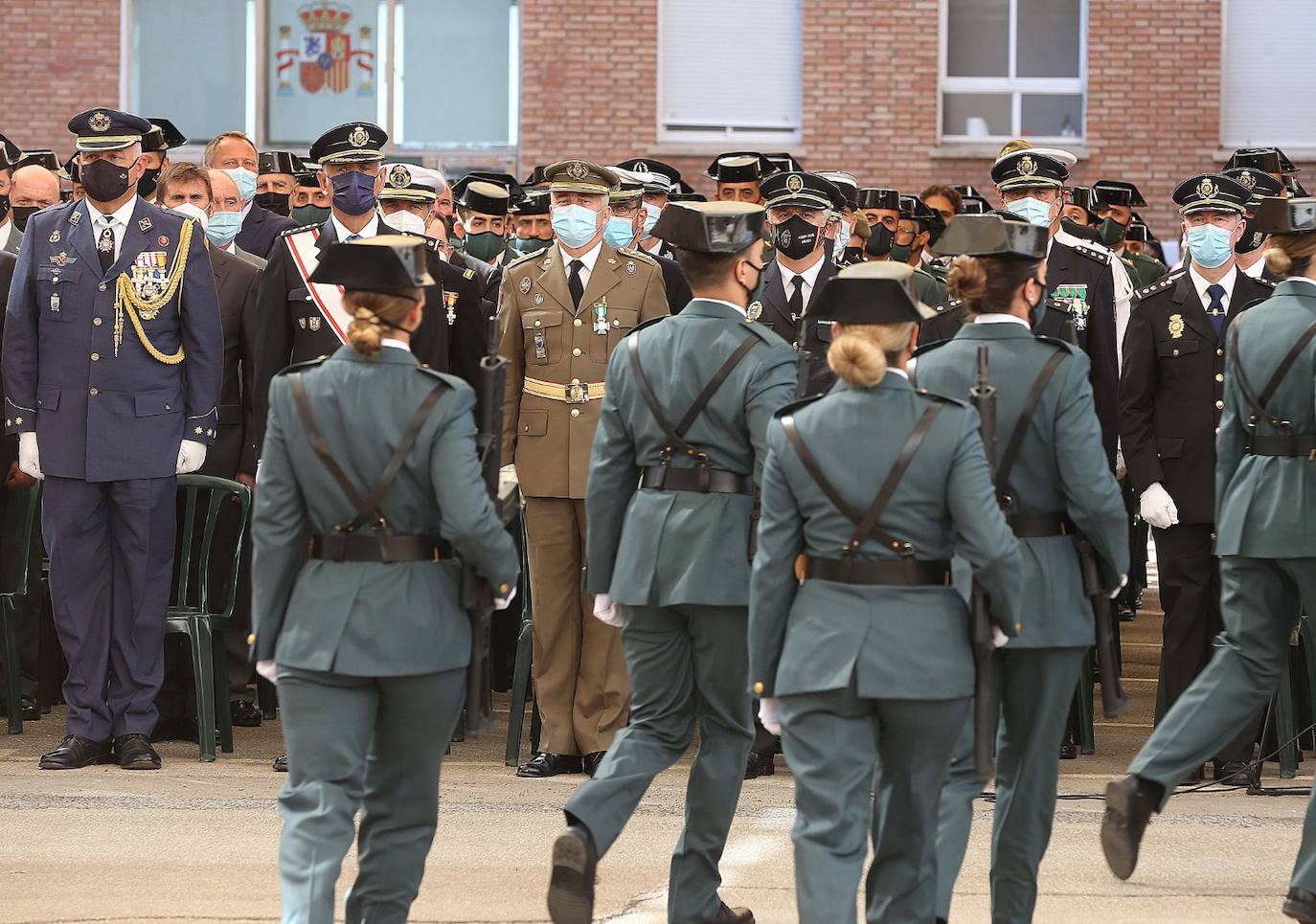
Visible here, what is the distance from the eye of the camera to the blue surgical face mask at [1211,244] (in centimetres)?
834

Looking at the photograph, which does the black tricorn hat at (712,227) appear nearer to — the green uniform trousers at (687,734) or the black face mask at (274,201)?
the green uniform trousers at (687,734)

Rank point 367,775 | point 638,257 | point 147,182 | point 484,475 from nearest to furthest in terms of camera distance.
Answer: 1. point 367,775
2. point 484,475
3. point 638,257
4. point 147,182

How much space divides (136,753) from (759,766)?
2.35 m

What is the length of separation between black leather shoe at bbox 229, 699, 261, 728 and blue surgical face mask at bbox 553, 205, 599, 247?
261cm

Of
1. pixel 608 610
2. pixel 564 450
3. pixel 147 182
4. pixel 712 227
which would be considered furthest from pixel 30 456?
pixel 712 227

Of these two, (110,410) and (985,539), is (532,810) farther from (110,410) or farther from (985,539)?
(985,539)

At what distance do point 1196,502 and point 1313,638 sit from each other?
1822mm

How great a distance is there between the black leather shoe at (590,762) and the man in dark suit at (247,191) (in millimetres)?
3320

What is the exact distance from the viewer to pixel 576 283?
8180mm

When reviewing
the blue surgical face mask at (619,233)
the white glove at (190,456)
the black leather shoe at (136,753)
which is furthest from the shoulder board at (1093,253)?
the black leather shoe at (136,753)

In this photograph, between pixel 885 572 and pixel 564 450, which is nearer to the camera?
pixel 885 572

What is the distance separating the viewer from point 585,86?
781 inches

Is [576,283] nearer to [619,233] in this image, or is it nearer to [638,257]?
[638,257]

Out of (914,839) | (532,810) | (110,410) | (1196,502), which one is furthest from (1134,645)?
(914,839)
